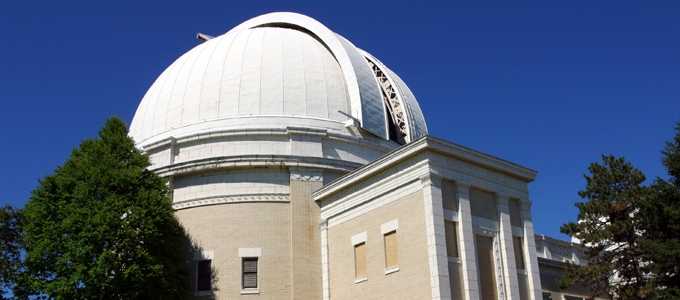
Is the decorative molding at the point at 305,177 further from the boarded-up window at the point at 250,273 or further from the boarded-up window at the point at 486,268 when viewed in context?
the boarded-up window at the point at 486,268

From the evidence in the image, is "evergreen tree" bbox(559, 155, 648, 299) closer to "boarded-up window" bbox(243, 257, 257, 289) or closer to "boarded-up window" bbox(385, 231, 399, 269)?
"boarded-up window" bbox(385, 231, 399, 269)

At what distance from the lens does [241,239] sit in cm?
2748

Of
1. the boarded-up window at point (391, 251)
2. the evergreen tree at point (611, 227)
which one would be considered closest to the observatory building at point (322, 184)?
the boarded-up window at point (391, 251)

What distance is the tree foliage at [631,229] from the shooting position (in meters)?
25.2

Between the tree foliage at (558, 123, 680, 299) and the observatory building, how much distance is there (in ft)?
7.88

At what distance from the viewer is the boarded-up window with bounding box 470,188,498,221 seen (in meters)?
24.7

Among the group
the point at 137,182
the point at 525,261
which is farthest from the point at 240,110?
the point at 525,261

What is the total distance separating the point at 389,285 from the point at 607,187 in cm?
1033

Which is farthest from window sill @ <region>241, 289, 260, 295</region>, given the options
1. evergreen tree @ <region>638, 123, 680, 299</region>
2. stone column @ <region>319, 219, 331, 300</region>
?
evergreen tree @ <region>638, 123, 680, 299</region>

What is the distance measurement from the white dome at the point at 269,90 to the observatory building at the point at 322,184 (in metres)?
0.07

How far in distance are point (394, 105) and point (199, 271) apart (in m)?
12.9

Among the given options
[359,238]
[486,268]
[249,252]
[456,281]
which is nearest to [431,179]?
[456,281]

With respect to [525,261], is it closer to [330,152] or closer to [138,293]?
[330,152]

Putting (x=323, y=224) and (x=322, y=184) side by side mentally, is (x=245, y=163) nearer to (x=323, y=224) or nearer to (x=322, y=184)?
(x=322, y=184)
